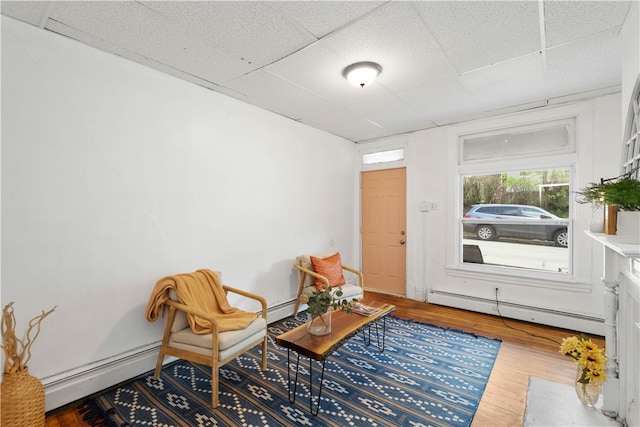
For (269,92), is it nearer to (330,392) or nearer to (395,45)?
(395,45)

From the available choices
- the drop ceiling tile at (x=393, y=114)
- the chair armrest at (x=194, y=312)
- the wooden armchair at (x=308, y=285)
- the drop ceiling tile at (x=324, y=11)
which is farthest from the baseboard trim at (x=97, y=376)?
the drop ceiling tile at (x=393, y=114)

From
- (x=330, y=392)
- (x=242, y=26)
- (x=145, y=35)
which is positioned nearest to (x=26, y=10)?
(x=145, y=35)

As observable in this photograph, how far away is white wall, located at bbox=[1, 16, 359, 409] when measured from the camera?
6.35 ft

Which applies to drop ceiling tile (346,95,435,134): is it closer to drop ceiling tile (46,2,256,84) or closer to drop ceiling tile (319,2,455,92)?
drop ceiling tile (319,2,455,92)

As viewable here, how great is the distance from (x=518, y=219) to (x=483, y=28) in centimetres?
260

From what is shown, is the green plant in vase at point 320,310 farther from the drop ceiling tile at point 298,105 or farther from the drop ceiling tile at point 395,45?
the drop ceiling tile at point 298,105

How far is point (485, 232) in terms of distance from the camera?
4.00 meters

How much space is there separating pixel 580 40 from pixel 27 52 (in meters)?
3.85

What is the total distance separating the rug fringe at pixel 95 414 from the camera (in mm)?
1882

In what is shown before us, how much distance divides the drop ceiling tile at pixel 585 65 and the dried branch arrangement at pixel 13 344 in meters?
4.16

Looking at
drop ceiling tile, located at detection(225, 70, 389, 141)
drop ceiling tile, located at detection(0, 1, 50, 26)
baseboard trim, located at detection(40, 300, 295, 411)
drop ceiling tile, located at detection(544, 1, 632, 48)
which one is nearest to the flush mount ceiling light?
drop ceiling tile, located at detection(225, 70, 389, 141)

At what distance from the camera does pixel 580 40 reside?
215 centimetres

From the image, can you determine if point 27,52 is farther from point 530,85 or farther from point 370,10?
point 530,85

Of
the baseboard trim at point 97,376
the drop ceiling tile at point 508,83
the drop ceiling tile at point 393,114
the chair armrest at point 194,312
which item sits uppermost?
the drop ceiling tile at point 508,83
